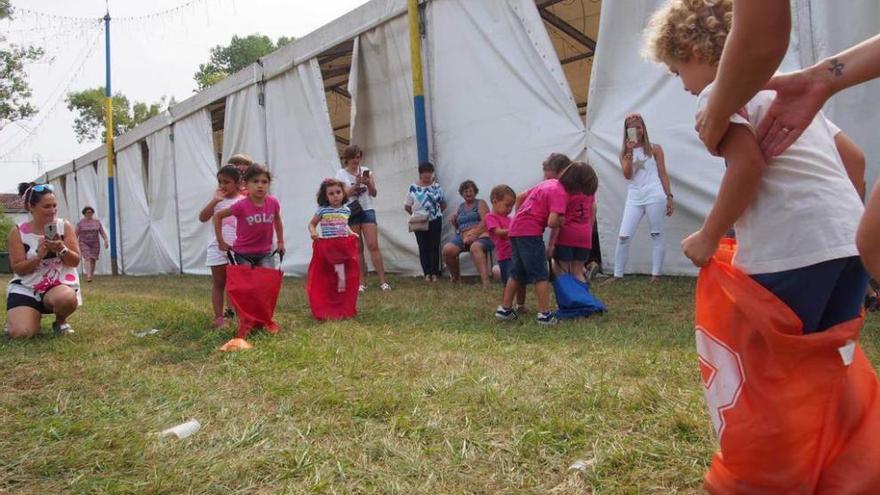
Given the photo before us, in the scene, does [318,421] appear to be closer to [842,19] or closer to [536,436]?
[536,436]

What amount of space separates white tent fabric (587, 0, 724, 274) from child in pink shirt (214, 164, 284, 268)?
11.9ft

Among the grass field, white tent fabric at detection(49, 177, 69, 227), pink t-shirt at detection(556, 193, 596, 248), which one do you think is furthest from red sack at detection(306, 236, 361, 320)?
white tent fabric at detection(49, 177, 69, 227)

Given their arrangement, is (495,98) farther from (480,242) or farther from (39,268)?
(39,268)

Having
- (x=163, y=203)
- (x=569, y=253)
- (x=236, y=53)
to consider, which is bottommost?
(x=569, y=253)

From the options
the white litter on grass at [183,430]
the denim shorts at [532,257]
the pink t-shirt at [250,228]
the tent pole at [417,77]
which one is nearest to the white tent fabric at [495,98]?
the tent pole at [417,77]

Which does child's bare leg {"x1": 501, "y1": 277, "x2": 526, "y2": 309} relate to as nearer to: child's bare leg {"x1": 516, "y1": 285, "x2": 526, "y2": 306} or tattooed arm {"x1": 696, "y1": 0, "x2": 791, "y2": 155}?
child's bare leg {"x1": 516, "y1": 285, "x2": 526, "y2": 306}

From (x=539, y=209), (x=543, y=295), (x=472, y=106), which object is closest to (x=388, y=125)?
(x=472, y=106)

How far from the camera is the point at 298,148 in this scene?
1034 centimetres

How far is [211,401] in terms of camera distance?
2.83m

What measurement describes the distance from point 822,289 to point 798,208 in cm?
18

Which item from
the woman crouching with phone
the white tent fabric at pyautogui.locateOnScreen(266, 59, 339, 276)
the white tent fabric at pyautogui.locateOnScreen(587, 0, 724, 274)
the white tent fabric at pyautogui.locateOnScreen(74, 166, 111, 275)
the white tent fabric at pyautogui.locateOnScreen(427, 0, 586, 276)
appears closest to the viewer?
the woman crouching with phone

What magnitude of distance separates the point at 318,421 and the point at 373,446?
37 cm

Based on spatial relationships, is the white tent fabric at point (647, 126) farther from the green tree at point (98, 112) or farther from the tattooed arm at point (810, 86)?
the green tree at point (98, 112)

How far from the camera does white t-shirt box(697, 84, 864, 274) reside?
4.65 ft
